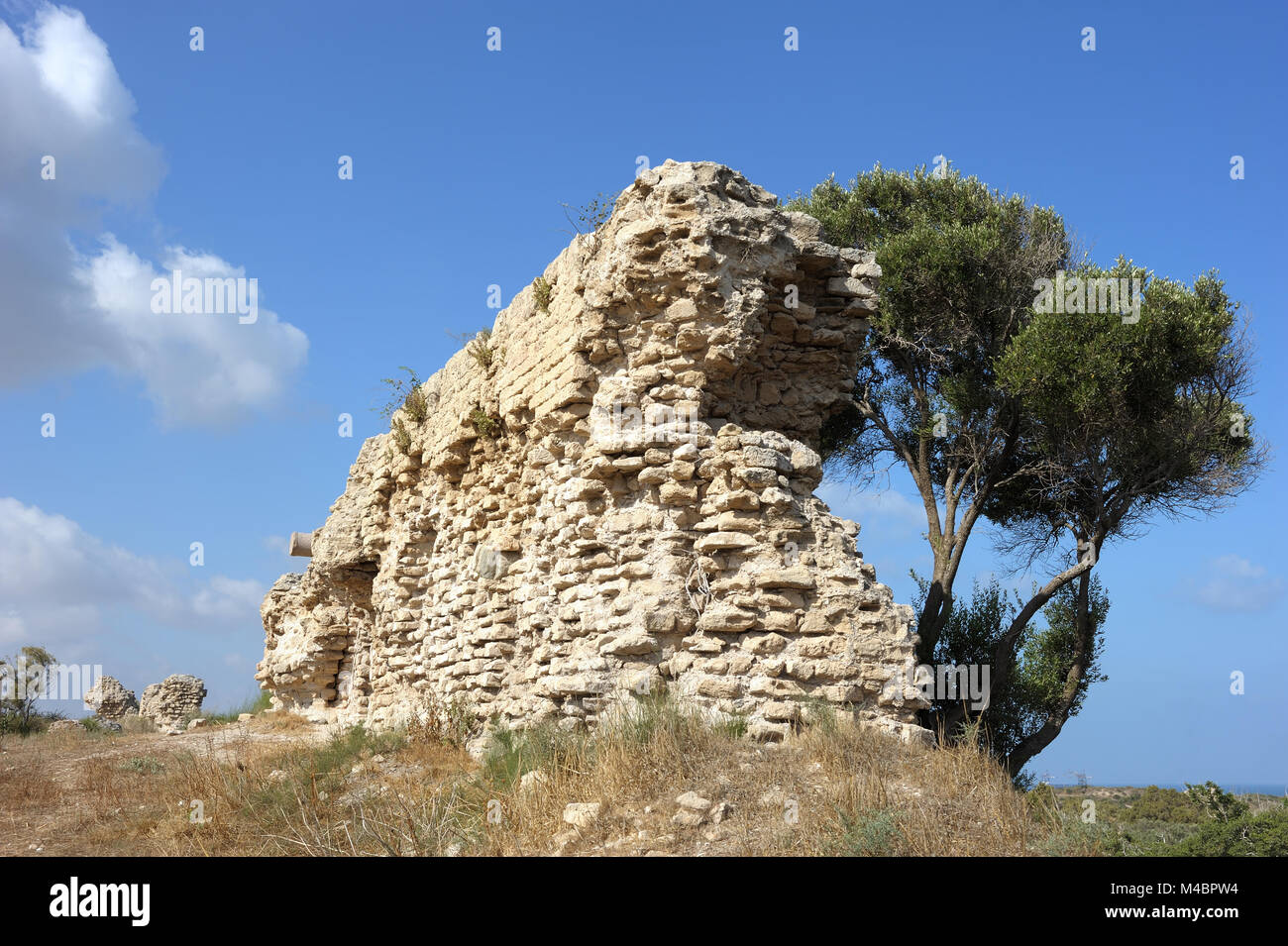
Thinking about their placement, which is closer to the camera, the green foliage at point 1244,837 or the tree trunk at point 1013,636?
the green foliage at point 1244,837

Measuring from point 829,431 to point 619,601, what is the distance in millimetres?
8207

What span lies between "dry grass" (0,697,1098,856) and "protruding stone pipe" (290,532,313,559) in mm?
7764

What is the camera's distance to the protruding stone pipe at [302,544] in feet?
51.2

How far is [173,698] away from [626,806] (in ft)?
61.2

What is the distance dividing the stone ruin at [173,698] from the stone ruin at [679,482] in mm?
13443

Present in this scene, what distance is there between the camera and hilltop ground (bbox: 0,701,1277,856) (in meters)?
4.52

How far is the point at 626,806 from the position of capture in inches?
196

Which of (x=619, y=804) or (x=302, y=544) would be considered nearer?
(x=619, y=804)

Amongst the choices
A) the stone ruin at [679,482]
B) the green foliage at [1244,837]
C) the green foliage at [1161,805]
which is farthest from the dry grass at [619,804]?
the green foliage at [1161,805]

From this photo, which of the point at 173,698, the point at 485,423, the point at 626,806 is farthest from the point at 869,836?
the point at 173,698

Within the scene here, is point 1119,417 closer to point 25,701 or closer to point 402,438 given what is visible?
point 402,438

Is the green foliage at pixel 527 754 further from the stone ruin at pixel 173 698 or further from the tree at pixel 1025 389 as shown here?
the stone ruin at pixel 173 698

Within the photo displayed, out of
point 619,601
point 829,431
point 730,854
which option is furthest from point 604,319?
point 829,431
